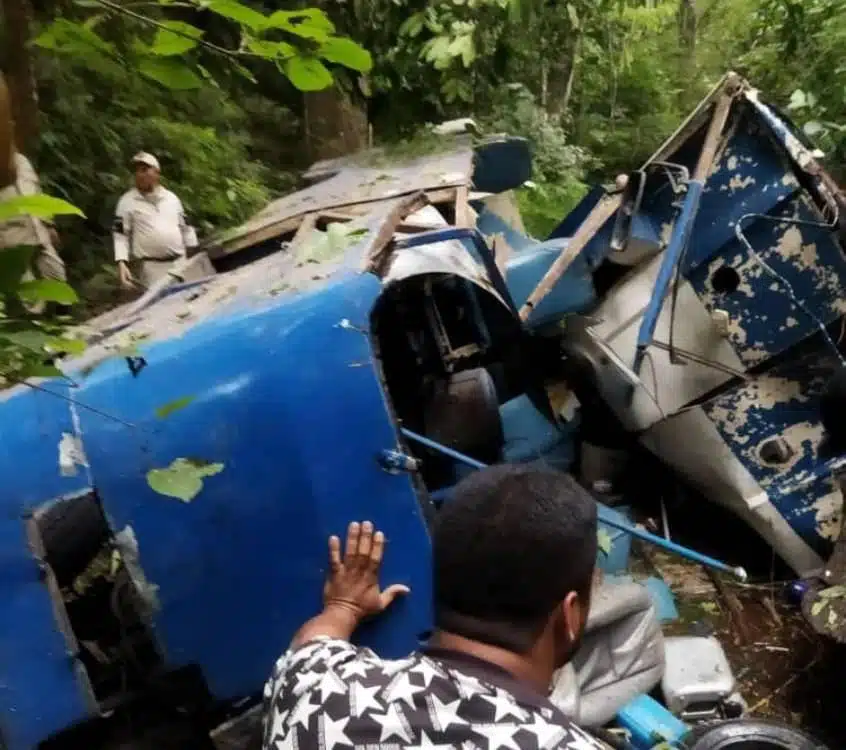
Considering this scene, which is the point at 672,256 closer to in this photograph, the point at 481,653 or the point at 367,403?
the point at 367,403


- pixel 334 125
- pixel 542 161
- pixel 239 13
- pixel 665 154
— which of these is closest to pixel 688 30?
pixel 542 161

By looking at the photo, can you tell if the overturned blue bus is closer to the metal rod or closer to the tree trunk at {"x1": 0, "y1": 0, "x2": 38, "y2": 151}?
the metal rod

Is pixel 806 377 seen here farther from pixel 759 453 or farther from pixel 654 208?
pixel 654 208

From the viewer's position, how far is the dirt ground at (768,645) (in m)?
3.52

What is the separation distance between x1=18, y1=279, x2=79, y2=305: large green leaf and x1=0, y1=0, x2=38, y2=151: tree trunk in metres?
0.98

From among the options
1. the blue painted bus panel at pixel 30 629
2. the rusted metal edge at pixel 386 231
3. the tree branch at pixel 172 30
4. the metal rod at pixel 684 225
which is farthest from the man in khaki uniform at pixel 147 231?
the tree branch at pixel 172 30

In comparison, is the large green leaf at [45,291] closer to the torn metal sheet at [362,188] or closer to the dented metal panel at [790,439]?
the torn metal sheet at [362,188]

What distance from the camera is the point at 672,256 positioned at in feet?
13.2

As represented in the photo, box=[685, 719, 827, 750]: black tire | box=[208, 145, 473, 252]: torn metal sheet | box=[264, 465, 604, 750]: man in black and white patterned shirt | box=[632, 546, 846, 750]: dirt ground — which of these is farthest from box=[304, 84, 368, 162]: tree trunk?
box=[264, 465, 604, 750]: man in black and white patterned shirt

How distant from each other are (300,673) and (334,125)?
24.4 feet

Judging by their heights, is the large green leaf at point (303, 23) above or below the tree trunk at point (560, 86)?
below

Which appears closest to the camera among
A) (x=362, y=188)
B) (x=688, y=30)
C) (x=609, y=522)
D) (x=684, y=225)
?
(x=609, y=522)

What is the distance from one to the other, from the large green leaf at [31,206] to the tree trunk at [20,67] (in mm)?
1008

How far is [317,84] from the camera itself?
4.42 feet
